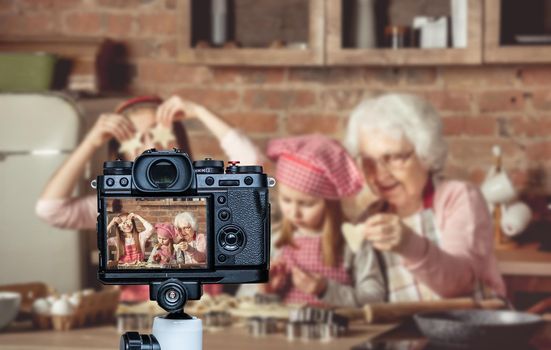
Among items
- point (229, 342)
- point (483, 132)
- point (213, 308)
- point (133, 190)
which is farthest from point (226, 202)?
point (483, 132)

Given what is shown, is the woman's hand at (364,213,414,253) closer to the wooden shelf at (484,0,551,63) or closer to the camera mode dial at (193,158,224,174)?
the wooden shelf at (484,0,551,63)

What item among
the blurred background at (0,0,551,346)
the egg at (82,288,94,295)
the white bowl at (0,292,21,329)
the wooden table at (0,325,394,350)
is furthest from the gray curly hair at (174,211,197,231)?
the blurred background at (0,0,551,346)

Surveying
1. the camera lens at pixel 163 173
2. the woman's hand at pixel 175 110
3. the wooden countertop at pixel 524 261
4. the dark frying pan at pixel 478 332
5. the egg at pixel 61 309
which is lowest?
the dark frying pan at pixel 478 332

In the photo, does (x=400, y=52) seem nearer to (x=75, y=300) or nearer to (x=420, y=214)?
(x=420, y=214)

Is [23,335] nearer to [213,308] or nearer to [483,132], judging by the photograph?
[213,308]

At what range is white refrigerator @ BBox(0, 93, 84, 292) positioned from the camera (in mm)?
3141

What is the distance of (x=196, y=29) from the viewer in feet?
10.5

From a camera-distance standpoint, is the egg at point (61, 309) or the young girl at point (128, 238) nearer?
the young girl at point (128, 238)

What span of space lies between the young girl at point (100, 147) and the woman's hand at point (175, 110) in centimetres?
1

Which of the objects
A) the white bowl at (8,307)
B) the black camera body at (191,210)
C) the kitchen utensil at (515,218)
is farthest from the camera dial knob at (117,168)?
the kitchen utensil at (515,218)

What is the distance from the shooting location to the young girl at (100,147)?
314 centimetres

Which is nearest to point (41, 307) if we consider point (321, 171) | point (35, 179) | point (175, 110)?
point (35, 179)

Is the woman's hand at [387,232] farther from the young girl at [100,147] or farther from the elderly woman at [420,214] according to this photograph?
the young girl at [100,147]

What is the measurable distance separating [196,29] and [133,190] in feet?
7.45
